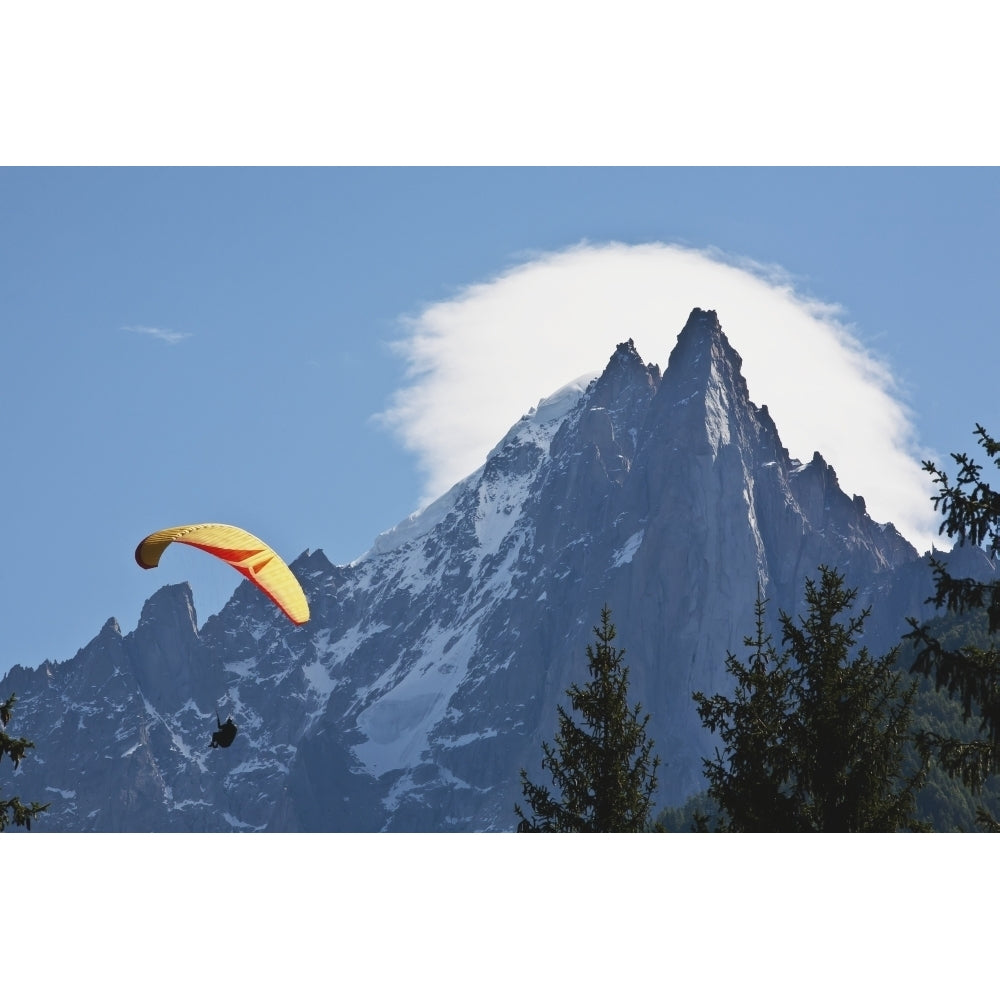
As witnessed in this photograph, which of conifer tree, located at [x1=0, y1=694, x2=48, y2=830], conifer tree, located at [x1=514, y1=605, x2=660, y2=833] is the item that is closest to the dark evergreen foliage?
conifer tree, located at [x1=514, y1=605, x2=660, y2=833]

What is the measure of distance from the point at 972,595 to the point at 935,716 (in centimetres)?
16836

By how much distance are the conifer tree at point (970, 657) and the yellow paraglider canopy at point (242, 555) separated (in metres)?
18.9

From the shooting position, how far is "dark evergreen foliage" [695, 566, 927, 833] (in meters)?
23.1

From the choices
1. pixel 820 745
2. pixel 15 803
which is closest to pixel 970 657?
pixel 820 745

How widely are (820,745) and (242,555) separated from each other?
17.6 m

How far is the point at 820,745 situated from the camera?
23422 mm

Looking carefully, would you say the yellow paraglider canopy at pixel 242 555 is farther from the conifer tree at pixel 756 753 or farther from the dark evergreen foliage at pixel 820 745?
the dark evergreen foliage at pixel 820 745

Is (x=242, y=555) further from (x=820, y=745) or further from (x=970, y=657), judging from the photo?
(x=970, y=657)

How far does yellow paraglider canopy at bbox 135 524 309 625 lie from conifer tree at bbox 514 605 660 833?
34.9ft

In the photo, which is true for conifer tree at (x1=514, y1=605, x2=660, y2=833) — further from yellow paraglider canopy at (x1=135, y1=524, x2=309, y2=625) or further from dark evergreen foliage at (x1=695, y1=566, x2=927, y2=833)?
yellow paraglider canopy at (x1=135, y1=524, x2=309, y2=625)

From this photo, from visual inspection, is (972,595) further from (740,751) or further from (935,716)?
(935,716)

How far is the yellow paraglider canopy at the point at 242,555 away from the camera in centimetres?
3638
